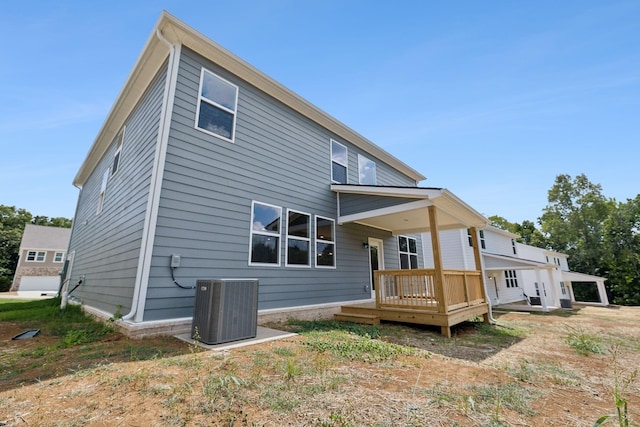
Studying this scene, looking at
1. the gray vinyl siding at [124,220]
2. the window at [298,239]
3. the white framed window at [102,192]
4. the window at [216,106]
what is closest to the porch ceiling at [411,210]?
the window at [298,239]

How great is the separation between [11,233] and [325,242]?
43808mm

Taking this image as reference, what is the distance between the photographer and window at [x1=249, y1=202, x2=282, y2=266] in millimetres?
6180

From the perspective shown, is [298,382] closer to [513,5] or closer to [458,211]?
[458,211]

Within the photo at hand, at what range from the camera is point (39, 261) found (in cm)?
2652

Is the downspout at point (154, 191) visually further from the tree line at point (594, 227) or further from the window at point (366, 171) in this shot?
the tree line at point (594, 227)

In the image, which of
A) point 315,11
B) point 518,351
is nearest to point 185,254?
point 518,351

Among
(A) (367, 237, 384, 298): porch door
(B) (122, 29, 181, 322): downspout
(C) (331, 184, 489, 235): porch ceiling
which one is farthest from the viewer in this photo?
(A) (367, 237, 384, 298): porch door

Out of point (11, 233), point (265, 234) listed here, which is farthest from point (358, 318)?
point (11, 233)

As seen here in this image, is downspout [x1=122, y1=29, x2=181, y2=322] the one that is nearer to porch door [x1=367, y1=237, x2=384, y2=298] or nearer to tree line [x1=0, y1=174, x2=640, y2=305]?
porch door [x1=367, y1=237, x2=384, y2=298]

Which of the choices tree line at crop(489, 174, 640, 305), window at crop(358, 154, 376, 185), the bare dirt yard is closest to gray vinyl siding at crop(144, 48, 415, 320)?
the bare dirt yard

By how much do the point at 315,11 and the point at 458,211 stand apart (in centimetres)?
710

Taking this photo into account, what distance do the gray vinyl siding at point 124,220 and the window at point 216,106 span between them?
84 cm

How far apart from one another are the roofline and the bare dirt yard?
5866mm

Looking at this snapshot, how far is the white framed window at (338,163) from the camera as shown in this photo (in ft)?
29.4
